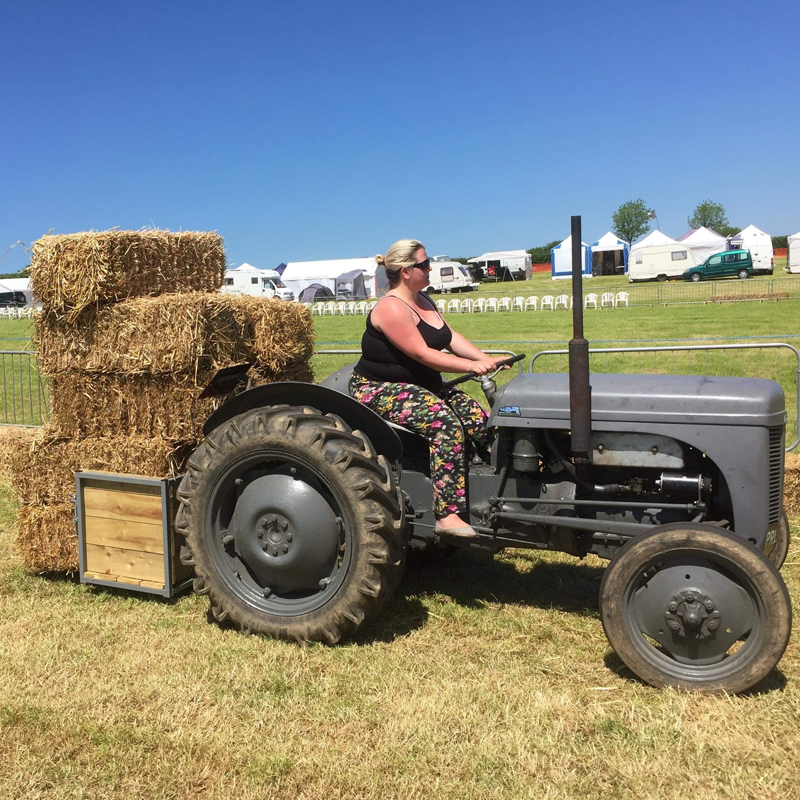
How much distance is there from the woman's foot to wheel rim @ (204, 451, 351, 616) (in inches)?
18.4

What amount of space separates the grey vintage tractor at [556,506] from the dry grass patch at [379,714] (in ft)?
0.73

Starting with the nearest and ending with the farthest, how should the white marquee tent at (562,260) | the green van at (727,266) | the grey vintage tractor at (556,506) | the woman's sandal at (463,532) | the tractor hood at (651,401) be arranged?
the grey vintage tractor at (556,506) < the tractor hood at (651,401) < the woman's sandal at (463,532) < the green van at (727,266) < the white marquee tent at (562,260)

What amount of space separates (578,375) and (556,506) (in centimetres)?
74

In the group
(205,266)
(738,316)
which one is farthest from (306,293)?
(205,266)

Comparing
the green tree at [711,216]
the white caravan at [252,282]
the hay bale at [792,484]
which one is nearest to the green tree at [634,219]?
the green tree at [711,216]

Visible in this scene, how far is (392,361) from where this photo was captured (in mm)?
4168

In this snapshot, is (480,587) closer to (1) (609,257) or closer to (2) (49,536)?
(2) (49,536)

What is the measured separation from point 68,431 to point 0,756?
220 cm

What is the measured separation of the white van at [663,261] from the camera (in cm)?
4659

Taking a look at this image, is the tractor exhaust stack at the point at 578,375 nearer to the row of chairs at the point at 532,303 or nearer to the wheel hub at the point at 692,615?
the wheel hub at the point at 692,615

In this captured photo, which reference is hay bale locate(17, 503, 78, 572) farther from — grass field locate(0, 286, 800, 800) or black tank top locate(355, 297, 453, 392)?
black tank top locate(355, 297, 453, 392)

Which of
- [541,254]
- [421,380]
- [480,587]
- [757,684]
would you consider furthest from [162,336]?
[541,254]

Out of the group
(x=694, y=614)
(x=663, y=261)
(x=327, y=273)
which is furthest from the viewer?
(x=327, y=273)

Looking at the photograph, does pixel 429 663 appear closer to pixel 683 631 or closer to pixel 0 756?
pixel 683 631
